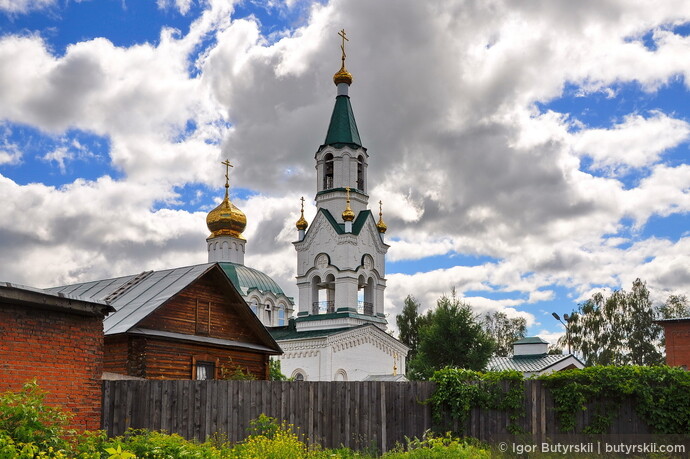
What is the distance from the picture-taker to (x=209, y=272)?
20.3m

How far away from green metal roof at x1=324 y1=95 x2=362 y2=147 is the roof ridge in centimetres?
2240

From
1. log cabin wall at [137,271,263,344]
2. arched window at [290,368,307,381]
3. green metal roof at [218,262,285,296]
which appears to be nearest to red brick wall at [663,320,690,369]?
arched window at [290,368,307,381]

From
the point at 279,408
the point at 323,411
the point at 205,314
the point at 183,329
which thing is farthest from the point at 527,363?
the point at 279,408

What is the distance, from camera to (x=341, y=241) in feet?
140

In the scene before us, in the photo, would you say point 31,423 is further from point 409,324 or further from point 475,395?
point 409,324

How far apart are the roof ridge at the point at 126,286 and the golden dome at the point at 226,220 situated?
2825 cm

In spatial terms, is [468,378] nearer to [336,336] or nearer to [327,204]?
[336,336]

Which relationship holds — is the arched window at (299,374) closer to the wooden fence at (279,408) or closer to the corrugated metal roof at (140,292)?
the corrugated metal roof at (140,292)

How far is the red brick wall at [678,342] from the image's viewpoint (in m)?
31.8

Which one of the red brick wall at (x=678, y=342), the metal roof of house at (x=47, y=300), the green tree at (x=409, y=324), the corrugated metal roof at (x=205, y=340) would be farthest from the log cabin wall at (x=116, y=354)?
the green tree at (x=409, y=324)

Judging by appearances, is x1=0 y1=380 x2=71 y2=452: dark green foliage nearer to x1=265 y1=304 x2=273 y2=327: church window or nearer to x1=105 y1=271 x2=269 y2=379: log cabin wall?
x1=105 y1=271 x2=269 y2=379: log cabin wall

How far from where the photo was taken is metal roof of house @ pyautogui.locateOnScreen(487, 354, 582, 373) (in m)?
42.4

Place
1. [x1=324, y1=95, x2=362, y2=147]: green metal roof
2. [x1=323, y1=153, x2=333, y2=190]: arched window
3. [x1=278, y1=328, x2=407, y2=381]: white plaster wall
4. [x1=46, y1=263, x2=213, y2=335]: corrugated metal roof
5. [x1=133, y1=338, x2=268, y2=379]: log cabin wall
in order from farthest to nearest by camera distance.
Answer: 1. [x1=323, y1=153, x2=333, y2=190]: arched window
2. [x1=324, y1=95, x2=362, y2=147]: green metal roof
3. [x1=278, y1=328, x2=407, y2=381]: white plaster wall
4. [x1=133, y1=338, x2=268, y2=379]: log cabin wall
5. [x1=46, y1=263, x2=213, y2=335]: corrugated metal roof

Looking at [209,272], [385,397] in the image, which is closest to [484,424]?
[385,397]
